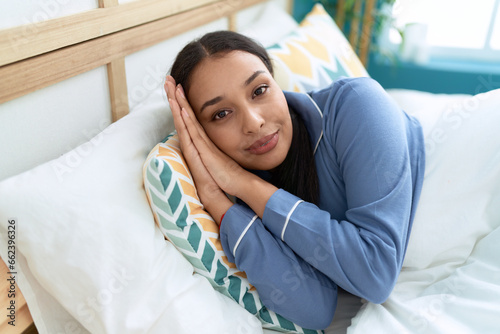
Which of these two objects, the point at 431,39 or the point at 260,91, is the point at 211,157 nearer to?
A: the point at 260,91

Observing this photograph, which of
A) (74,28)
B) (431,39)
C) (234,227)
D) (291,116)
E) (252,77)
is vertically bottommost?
(431,39)

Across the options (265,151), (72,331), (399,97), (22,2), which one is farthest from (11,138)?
(399,97)

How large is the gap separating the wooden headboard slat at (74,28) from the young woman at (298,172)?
0.56 ft

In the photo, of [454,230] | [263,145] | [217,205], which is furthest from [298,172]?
[454,230]

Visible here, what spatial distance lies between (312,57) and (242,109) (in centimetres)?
60

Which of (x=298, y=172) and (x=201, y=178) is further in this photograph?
Answer: (x=298, y=172)

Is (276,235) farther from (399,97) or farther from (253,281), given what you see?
(399,97)

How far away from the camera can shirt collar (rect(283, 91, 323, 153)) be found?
1.04 metres

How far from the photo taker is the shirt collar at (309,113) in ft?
3.40

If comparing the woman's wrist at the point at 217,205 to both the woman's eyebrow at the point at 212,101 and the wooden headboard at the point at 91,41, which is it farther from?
the wooden headboard at the point at 91,41

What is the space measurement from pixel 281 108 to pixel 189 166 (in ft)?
0.82

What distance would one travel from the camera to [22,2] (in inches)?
31.0

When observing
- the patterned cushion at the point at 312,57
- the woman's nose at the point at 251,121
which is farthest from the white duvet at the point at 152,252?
the patterned cushion at the point at 312,57

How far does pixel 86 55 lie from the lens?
934 millimetres
